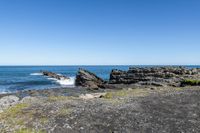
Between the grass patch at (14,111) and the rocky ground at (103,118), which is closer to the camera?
the rocky ground at (103,118)

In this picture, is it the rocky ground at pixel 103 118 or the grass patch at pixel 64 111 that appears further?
the grass patch at pixel 64 111

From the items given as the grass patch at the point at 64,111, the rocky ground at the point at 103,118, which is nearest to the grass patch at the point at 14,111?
the rocky ground at the point at 103,118

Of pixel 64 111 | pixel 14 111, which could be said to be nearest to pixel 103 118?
pixel 64 111

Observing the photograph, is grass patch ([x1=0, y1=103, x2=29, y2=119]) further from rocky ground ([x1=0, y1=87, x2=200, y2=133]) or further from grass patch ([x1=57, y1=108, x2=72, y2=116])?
grass patch ([x1=57, y1=108, x2=72, y2=116])

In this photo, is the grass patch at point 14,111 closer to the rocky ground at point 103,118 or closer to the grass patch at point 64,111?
the rocky ground at point 103,118

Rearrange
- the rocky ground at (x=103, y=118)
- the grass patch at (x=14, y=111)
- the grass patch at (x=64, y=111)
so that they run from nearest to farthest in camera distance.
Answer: the rocky ground at (x=103, y=118), the grass patch at (x=64, y=111), the grass patch at (x=14, y=111)

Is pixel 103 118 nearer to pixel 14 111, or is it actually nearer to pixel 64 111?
pixel 64 111

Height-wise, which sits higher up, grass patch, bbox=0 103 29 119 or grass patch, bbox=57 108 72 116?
grass patch, bbox=57 108 72 116

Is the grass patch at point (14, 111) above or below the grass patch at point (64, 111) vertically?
below

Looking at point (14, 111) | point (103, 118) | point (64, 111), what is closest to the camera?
point (103, 118)

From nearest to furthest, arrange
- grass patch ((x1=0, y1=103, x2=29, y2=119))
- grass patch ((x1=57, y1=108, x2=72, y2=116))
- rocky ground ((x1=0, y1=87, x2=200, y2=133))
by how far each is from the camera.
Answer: rocky ground ((x1=0, y1=87, x2=200, y2=133))
grass patch ((x1=57, y1=108, x2=72, y2=116))
grass patch ((x1=0, y1=103, x2=29, y2=119))

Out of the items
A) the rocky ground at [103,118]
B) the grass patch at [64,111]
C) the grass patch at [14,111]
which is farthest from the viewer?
the grass patch at [14,111]

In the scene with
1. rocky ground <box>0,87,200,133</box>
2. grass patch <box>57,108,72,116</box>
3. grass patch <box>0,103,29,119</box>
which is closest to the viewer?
rocky ground <box>0,87,200,133</box>

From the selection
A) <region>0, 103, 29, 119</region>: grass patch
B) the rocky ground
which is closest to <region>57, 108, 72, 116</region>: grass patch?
the rocky ground
